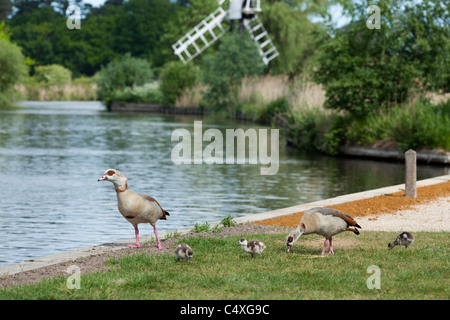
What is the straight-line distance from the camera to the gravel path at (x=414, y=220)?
37.2ft

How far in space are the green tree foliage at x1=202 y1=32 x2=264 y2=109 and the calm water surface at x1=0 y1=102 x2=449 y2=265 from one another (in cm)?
2267

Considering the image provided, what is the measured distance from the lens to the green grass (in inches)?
275

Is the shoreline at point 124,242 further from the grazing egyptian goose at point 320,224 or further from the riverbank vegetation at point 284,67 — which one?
the riverbank vegetation at point 284,67

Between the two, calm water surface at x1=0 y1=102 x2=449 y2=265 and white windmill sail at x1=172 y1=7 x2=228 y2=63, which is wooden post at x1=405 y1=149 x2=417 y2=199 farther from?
white windmill sail at x1=172 y1=7 x2=228 y2=63

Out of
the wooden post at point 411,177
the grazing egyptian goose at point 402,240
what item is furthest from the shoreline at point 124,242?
the grazing egyptian goose at point 402,240

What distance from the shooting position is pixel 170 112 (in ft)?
199

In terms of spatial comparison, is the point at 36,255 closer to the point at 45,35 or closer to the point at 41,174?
the point at 41,174

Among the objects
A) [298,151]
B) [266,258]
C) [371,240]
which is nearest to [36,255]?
[266,258]

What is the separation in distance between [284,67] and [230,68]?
822 cm

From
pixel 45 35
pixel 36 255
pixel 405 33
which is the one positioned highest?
pixel 45 35

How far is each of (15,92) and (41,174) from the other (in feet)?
161

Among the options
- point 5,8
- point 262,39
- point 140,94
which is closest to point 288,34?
point 262,39

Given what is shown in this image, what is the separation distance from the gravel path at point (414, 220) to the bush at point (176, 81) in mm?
48975

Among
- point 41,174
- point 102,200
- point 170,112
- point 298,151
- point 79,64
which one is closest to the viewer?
point 102,200
